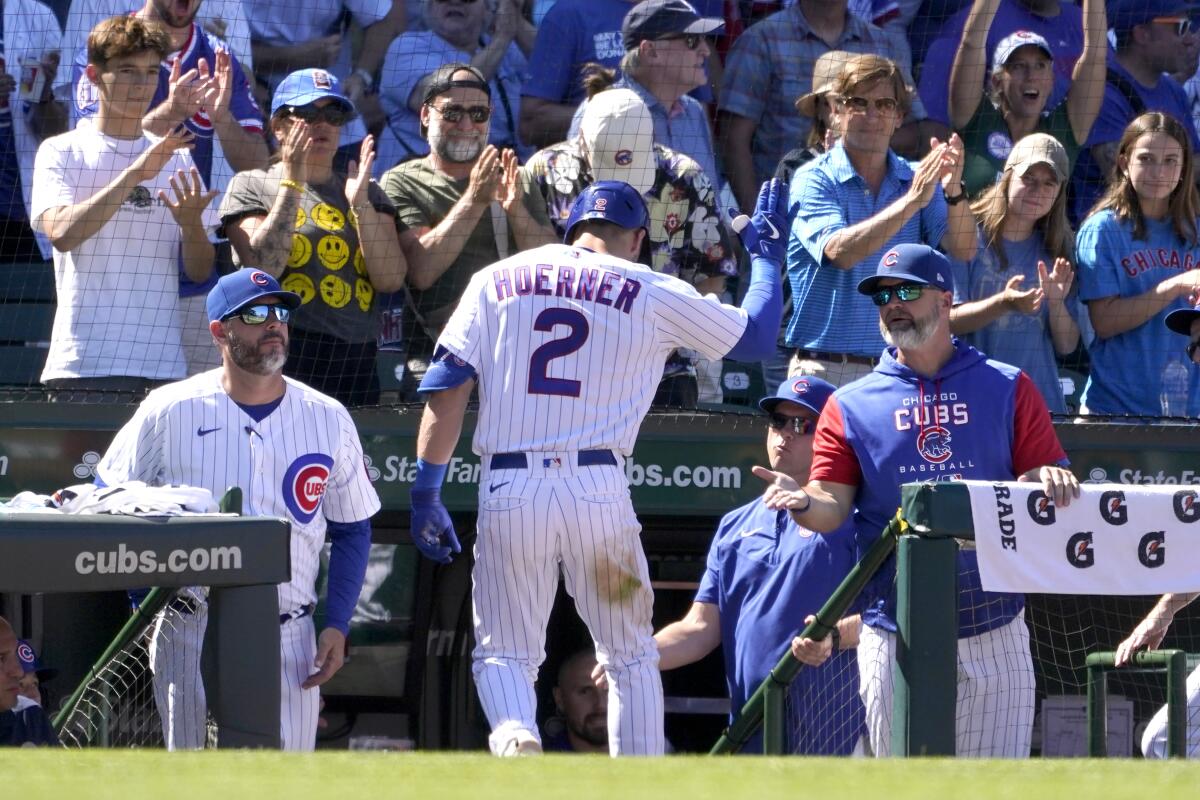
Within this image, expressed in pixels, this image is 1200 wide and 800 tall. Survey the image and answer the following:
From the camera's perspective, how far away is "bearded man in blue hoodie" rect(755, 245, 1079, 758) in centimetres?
461

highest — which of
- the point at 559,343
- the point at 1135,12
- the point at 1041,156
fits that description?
the point at 1135,12

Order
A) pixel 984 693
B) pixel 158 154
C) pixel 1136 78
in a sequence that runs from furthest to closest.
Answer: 1. pixel 1136 78
2. pixel 158 154
3. pixel 984 693

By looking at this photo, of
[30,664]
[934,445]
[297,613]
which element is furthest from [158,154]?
[934,445]

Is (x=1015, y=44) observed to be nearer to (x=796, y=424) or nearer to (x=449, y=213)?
(x=449, y=213)

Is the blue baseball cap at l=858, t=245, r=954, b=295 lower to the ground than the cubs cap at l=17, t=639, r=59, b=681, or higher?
higher

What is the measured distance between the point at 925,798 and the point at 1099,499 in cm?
155

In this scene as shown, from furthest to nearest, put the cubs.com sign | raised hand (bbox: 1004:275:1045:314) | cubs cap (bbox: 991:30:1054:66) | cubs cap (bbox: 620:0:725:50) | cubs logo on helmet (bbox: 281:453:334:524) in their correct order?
cubs cap (bbox: 991:30:1054:66)
cubs cap (bbox: 620:0:725:50)
raised hand (bbox: 1004:275:1045:314)
cubs logo on helmet (bbox: 281:453:334:524)
the cubs.com sign

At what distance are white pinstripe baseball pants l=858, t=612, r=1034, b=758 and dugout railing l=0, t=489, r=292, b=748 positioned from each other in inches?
60.9

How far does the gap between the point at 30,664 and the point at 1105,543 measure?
3.29m

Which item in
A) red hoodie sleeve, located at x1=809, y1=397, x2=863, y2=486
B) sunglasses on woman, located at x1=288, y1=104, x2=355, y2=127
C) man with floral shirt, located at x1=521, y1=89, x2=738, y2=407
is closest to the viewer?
red hoodie sleeve, located at x1=809, y1=397, x2=863, y2=486

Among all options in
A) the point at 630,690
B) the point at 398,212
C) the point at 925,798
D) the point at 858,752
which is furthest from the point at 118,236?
the point at 925,798

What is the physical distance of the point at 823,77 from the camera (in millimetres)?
6836

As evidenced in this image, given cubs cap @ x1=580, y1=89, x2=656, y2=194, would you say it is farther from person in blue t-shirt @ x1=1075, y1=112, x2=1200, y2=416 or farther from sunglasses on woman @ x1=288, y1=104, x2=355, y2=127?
person in blue t-shirt @ x1=1075, y1=112, x2=1200, y2=416

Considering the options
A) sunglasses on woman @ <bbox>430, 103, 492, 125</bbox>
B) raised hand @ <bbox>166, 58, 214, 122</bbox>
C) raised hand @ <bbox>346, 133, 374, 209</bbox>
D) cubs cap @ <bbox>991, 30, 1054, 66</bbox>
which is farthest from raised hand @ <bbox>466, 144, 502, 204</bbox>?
cubs cap @ <bbox>991, 30, 1054, 66</bbox>
